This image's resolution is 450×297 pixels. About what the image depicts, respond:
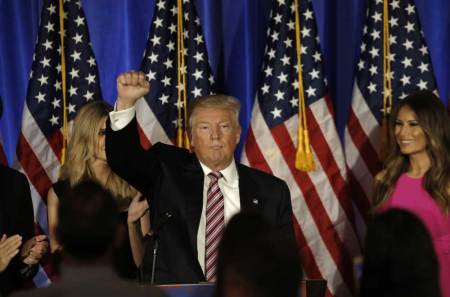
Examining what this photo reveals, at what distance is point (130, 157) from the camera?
3.94m

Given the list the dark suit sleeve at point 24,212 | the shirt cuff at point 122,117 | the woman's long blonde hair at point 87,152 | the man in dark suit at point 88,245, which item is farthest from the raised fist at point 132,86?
the man in dark suit at point 88,245

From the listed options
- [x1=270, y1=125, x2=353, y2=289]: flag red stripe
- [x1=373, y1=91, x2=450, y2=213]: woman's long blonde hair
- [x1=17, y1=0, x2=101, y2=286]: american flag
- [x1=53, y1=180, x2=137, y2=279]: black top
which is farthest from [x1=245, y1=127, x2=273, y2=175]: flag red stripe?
[x1=53, y1=180, x2=137, y2=279]: black top

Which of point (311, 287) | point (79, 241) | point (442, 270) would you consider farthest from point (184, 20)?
point (79, 241)

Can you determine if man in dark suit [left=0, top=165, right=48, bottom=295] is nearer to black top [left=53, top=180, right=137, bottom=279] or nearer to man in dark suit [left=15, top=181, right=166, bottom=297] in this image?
black top [left=53, top=180, right=137, bottom=279]

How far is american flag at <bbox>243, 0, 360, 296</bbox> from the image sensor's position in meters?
5.63

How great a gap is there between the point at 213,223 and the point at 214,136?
401 millimetres

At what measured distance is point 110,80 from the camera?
5941 millimetres

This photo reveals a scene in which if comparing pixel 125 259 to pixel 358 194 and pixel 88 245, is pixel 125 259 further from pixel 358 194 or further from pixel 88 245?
pixel 88 245

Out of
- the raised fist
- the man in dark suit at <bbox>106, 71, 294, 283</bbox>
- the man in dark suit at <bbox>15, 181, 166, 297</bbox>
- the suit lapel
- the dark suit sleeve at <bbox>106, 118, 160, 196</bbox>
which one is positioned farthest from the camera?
the suit lapel

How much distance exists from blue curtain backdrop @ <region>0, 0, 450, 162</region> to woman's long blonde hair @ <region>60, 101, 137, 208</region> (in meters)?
1.11

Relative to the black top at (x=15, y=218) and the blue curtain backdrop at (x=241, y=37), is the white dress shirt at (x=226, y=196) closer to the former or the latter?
the black top at (x=15, y=218)

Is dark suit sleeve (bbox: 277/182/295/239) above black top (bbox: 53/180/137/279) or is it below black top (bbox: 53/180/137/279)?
above

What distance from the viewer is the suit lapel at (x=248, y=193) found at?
421 centimetres

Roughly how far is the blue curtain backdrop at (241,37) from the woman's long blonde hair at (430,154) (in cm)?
95
